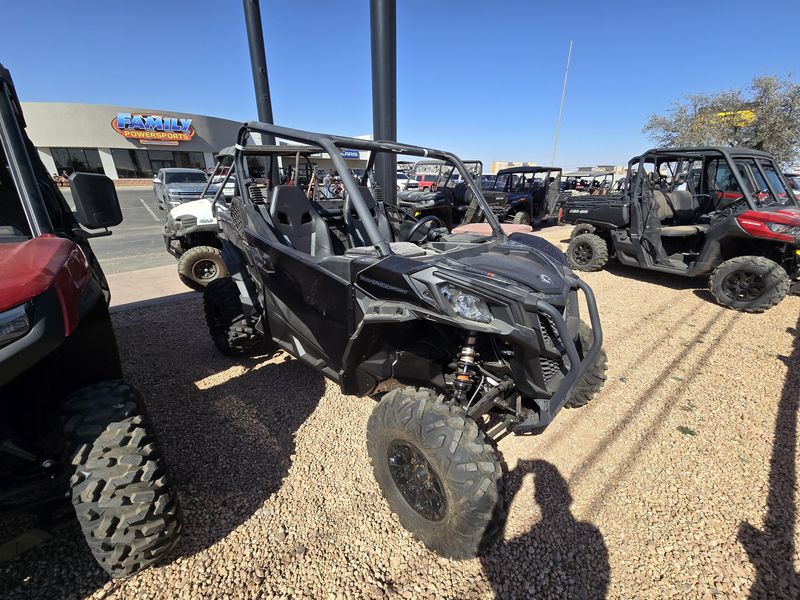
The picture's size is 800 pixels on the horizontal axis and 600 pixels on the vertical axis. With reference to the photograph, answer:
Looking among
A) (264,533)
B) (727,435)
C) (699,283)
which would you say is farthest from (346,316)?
(699,283)

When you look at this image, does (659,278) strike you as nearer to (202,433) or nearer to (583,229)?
(583,229)

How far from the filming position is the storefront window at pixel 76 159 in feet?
91.6

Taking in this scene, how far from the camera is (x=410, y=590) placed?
5.65ft

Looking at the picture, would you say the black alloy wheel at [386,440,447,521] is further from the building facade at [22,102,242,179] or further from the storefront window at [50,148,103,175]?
the storefront window at [50,148,103,175]

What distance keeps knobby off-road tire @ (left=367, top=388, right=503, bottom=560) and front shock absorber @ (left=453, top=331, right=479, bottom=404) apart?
0.13 m

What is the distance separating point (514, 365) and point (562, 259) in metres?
1.07

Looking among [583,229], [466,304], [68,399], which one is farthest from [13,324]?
[583,229]

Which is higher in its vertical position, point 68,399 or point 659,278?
point 68,399

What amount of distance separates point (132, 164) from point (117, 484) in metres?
38.1

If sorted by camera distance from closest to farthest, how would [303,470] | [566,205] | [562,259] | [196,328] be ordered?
[303,470], [562,259], [196,328], [566,205]

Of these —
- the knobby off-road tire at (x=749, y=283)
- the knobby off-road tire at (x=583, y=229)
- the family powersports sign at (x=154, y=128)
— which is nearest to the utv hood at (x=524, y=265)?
the knobby off-road tire at (x=749, y=283)

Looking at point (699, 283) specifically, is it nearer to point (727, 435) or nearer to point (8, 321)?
point (727, 435)

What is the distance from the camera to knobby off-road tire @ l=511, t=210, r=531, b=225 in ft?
40.8

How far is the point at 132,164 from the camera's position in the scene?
102 ft
